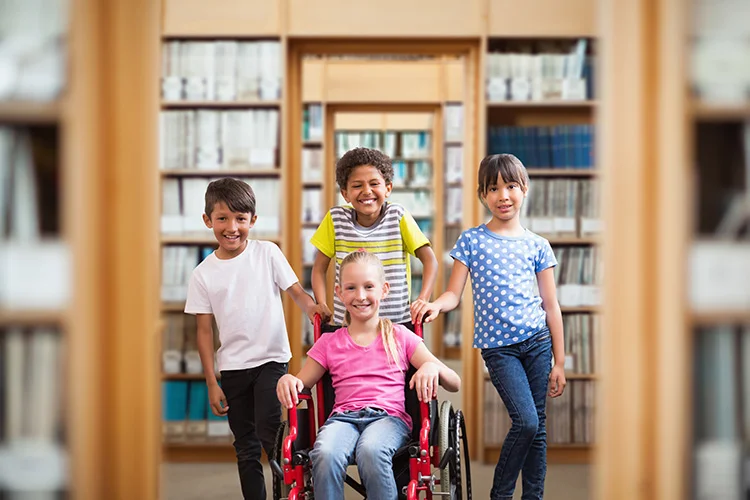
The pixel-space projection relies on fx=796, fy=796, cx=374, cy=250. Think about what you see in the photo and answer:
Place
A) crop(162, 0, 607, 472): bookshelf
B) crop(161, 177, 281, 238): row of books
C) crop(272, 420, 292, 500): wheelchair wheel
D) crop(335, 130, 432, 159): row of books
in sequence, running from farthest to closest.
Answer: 1. crop(335, 130, 432, 159): row of books
2. crop(161, 177, 281, 238): row of books
3. crop(162, 0, 607, 472): bookshelf
4. crop(272, 420, 292, 500): wheelchair wheel

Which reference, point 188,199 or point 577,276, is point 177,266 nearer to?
point 188,199

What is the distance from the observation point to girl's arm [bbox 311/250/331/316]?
8.79 feet

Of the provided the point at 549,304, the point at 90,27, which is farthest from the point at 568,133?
the point at 90,27

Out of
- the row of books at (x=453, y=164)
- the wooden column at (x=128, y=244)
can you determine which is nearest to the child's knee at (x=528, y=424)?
the wooden column at (x=128, y=244)

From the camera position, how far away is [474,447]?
3.82 meters

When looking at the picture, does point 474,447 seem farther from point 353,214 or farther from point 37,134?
point 37,134

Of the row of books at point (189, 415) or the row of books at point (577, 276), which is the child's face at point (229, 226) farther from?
the row of books at point (577, 276)

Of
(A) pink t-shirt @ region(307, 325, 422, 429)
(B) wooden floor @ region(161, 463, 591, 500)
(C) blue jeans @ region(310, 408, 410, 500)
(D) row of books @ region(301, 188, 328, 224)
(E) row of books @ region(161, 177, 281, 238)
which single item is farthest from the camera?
(D) row of books @ region(301, 188, 328, 224)

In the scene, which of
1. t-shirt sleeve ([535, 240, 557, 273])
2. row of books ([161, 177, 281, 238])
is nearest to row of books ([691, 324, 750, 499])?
t-shirt sleeve ([535, 240, 557, 273])

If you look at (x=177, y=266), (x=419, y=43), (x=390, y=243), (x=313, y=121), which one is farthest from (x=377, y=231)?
(x=313, y=121)

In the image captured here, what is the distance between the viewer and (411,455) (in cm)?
212

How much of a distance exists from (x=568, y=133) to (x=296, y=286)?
1.81 m

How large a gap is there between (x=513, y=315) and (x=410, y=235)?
17.3 inches

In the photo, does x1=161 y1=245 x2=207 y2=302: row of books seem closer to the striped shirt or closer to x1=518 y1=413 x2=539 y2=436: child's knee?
the striped shirt
